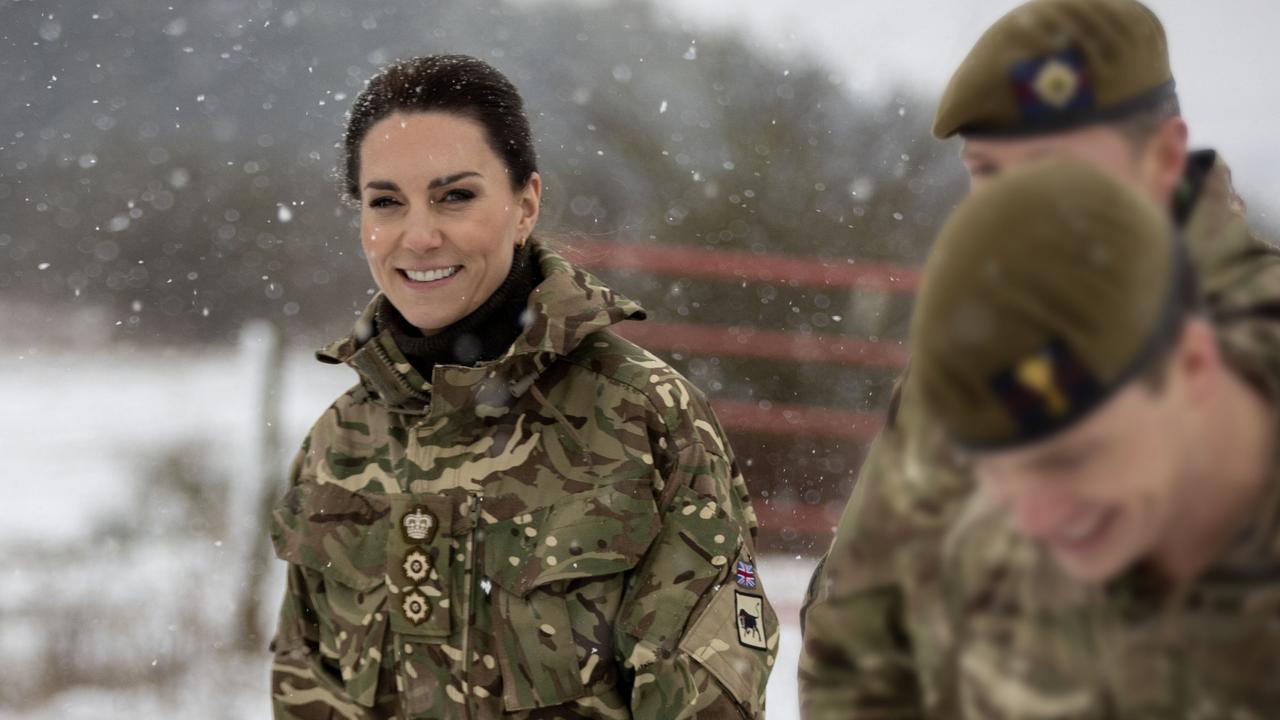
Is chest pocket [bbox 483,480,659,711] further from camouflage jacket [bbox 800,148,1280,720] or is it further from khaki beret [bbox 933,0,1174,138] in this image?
khaki beret [bbox 933,0,1174,138]

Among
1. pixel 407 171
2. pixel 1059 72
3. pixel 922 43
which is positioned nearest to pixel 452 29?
pixel 922 43

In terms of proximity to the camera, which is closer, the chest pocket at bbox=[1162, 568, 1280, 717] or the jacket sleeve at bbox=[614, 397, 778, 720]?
the chest pocket at bbox=[1162, 568, 1280, 717]

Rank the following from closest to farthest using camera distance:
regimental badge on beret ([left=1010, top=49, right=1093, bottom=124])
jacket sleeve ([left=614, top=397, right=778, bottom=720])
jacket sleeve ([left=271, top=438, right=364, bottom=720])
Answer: regimental badge on beret ([left=1010, top=49, right=1093, bottom=124])
jacket sleeve ([left=614, top=397, right=778, bottom=720])
jacket sleeve ([left=271, top=438, right=364, bottom=720])

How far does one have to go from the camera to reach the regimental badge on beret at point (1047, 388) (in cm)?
66

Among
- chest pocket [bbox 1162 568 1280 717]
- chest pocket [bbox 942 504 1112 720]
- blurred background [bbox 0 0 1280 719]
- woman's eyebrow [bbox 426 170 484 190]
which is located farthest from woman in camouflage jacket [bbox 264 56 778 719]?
blurred background [bbox 0 0 1280 719]

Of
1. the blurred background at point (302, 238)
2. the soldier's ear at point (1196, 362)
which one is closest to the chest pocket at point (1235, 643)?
the soldier's ear at point (1196, 362)

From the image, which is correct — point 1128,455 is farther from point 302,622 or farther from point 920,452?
point 302,622

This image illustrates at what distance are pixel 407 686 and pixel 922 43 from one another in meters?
5.66

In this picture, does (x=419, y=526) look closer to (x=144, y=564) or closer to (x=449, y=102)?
(x=449, y=102)

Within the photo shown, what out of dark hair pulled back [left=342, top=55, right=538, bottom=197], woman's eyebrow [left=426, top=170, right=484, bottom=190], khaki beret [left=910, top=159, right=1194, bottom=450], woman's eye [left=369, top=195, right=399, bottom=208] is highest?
dark hair pulled back [left=342, top=55, right=538, bottom=197]

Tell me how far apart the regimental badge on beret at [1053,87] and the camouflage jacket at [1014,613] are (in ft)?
0.34

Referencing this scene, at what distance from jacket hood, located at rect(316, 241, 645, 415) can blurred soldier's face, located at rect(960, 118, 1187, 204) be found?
0.97m

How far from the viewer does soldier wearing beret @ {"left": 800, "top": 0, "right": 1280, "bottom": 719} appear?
833 millimetres

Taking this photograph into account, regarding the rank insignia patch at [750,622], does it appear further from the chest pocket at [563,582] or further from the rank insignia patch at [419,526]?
the rank insignia patch at [419,526]
